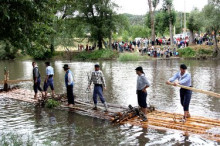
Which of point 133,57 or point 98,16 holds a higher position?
point 98,16

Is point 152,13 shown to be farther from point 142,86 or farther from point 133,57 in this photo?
point 142,86

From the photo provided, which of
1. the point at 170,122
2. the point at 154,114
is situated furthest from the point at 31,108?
the point at 170,122

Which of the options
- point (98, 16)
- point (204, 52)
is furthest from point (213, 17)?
point (98, 16)

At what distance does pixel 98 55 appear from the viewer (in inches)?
1889

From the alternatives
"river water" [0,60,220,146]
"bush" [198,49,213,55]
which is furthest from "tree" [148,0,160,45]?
"river water" [0,60,220,146]

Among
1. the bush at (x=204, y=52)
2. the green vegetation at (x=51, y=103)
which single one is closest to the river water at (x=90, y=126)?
the green vegetation at (x=51, y=103)

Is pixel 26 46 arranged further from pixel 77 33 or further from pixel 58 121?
pixel 77 33

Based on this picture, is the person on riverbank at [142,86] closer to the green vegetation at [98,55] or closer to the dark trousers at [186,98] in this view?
the dark trousers at [186,98]

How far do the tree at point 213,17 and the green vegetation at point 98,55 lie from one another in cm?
1408

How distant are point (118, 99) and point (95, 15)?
36706mm

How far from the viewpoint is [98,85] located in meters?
11.3

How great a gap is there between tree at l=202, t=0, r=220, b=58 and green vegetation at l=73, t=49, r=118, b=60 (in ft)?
46.2

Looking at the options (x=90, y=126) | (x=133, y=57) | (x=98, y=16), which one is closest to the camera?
(x=90, y=126)

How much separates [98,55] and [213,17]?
18486 mm
